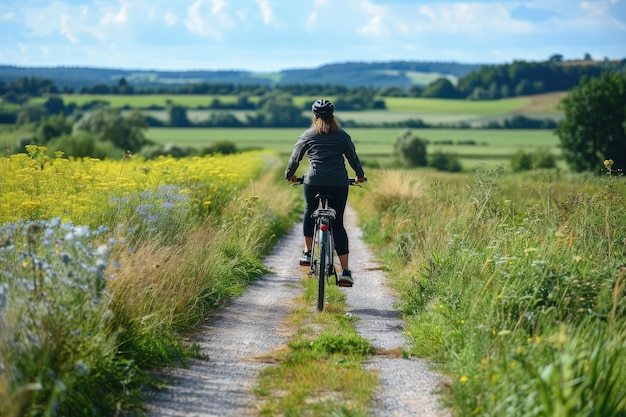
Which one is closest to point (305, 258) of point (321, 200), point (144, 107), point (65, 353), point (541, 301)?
point (321, 200)

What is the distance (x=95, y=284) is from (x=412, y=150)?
7901 centimetres

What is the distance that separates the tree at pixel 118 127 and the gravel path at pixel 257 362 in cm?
7388

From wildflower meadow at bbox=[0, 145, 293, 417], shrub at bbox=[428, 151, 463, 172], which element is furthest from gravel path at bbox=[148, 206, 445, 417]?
shrub at bbox=[428, 151, 463, 172]

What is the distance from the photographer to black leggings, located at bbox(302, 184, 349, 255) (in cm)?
975

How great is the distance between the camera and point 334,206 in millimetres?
9836

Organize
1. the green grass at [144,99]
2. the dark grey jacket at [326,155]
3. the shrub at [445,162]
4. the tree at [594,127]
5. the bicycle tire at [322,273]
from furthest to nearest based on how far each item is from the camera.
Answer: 1. the green grass at [144,99]
2. the shrub at [445,162]
3. the tree at [594,127]
4. the dark grey jacket at [326,155]
5. the bicycle tire at [322,273]

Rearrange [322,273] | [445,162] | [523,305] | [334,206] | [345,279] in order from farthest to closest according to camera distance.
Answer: [445,162] → [345,279] → [334,206] → [322,273] → [523,305]

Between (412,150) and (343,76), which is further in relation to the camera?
(343,76)

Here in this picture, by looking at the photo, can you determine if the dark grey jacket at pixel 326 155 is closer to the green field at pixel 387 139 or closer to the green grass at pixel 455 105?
the green field at pixel 387 139

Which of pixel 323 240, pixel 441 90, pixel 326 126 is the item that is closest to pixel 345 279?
pixel 323 240

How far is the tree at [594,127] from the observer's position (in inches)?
2712

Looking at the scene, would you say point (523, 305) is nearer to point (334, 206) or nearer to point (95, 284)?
point (334, 206)

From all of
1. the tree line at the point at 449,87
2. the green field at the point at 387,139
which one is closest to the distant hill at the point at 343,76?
the tree line at the point at 449,87

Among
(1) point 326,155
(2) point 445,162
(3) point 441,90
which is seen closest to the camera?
(1) point 326,155
